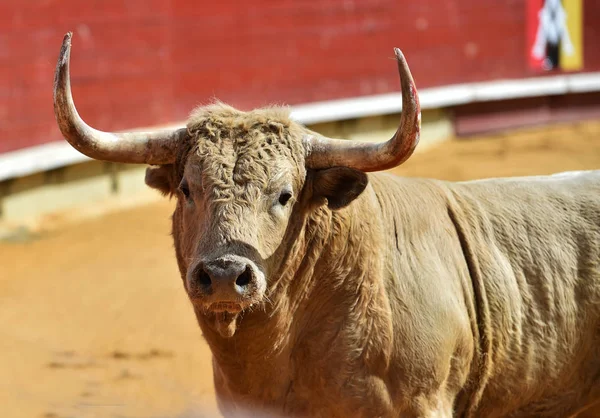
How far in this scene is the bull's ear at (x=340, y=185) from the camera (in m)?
3.39

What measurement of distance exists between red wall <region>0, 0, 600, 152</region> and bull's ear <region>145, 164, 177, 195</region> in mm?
4633

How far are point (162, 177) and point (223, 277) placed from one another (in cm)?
70

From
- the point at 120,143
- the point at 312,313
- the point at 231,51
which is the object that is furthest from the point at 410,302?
the point at 231,51

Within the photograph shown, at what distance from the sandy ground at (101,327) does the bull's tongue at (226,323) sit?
1691 millimetres

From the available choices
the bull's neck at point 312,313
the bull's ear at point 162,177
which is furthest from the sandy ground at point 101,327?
the bull's ear at point 162,177

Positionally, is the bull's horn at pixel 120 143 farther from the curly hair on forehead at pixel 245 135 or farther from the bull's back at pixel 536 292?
the bull's back at pixel 536 292

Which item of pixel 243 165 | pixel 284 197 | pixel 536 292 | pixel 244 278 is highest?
pixel 243 165

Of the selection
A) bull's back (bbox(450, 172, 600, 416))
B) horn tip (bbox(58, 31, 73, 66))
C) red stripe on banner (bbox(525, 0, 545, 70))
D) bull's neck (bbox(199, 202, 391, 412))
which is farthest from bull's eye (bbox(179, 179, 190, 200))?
red stripe on banner (bbox(525, 0, 545, 70))

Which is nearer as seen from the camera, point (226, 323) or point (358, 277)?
point (226, 323)

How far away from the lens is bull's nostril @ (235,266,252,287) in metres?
3.05

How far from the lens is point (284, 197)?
10.9 ft

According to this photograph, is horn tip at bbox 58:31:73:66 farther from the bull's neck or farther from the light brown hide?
the bull's neck

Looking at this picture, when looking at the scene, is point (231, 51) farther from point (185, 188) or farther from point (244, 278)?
point (244, 278)

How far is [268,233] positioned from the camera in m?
3.25
